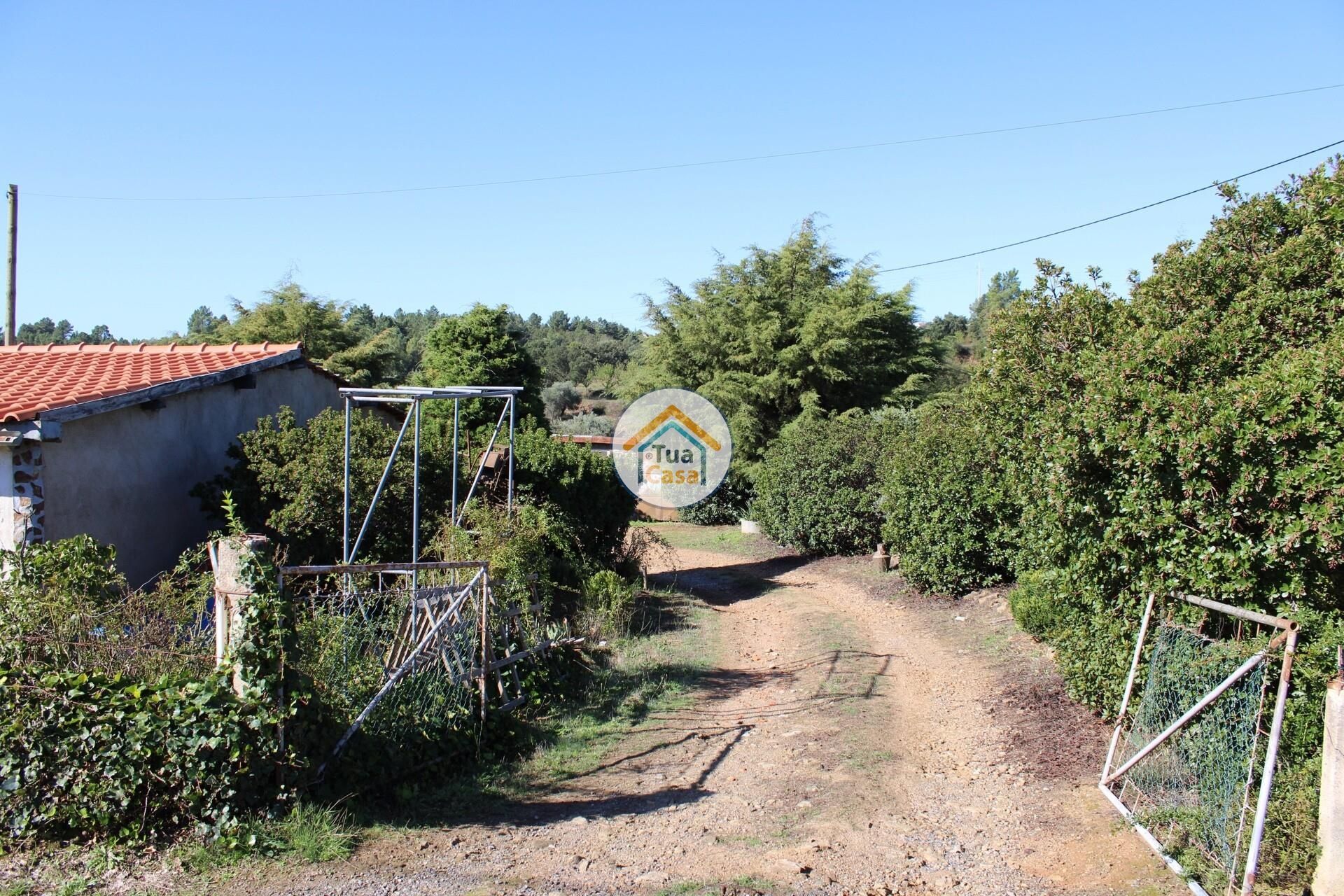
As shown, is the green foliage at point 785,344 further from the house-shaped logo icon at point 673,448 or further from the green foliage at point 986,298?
the green foliage at point 986,298

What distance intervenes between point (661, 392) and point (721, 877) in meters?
22.8

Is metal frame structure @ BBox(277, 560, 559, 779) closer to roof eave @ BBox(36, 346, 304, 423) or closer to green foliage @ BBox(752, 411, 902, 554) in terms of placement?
roof eave @ BBox(36, 346, 304, 423)

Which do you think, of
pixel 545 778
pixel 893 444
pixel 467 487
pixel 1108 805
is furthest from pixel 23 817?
pixel 893 444

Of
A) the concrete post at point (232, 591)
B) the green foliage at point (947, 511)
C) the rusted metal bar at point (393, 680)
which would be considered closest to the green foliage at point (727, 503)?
the green foliage at point (947, 511)

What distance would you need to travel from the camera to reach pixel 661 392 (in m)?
27.5

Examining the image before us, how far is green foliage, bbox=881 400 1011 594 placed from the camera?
1324cm

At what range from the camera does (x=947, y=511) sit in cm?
1351

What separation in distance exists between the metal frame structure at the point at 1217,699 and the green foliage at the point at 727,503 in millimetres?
20238

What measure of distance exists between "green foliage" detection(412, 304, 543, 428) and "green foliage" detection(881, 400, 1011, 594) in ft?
27.4

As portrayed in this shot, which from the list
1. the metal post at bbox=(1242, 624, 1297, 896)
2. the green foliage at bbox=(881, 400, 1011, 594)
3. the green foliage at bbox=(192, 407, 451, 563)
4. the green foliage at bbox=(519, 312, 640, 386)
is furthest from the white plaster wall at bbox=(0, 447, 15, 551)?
the green foliage at bbox=(519, 312, 640, 386)

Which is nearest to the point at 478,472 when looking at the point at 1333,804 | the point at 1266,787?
the point at 1266,787

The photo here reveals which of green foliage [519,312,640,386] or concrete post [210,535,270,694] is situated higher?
green foliage [519,312,640,386]

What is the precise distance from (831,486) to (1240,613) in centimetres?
1351

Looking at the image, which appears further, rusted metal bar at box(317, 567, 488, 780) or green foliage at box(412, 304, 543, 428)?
green foliage at box(412, 304, 543, 428)
